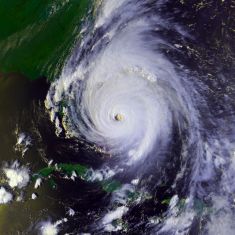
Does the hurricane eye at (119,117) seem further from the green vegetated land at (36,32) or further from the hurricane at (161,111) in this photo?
the green vegetated land at (36,32)

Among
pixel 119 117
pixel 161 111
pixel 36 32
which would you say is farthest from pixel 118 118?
pixel 36 32

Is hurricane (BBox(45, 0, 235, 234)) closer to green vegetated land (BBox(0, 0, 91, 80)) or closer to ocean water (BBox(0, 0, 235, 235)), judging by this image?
ocean water (BBox(0, 0, 235, 235))

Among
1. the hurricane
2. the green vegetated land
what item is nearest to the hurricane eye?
the hurricane

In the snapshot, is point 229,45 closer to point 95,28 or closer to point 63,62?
point 95,28

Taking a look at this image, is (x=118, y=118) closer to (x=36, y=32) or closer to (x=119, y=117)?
(x=119, y=117)

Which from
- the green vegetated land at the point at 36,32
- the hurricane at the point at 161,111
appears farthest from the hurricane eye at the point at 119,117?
the green vegetated land at the point at 36,32

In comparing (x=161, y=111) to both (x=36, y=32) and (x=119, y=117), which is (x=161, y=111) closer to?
(x=119, y=117)

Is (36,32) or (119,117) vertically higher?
(36,32)

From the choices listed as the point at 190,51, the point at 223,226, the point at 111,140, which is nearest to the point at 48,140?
the point at 111,140
